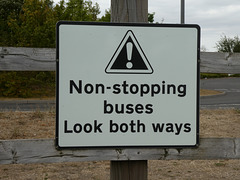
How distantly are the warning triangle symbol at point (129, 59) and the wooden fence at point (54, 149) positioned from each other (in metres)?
0.39

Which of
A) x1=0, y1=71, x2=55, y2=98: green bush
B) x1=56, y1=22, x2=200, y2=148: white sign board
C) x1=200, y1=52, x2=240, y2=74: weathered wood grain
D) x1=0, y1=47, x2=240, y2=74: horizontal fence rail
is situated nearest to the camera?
x1=56, y1=22, x2=200, y2=148: white sign board

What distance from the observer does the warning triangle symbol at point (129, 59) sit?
83.7 inches

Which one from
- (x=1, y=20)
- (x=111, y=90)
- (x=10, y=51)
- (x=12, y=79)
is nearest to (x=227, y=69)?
(x=111, y=90)

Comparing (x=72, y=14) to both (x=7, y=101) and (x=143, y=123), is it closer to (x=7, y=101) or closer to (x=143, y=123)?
(x=7, y=101)

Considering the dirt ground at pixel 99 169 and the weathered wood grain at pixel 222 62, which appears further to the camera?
the dirt ground at pixel 99 169

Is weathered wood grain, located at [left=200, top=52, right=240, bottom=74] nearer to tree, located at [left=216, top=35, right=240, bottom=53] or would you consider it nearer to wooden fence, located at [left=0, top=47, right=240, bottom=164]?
wooden fence, located at [left=0, top=47, right=240, bottom=164]

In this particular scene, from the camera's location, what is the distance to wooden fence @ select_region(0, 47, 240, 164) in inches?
86.2

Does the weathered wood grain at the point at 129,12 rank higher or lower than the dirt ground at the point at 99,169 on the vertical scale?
higher

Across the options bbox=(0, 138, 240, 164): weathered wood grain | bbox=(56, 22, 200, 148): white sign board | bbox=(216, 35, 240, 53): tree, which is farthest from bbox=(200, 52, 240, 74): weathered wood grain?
bbox=(216, 35, 240, 53): tree

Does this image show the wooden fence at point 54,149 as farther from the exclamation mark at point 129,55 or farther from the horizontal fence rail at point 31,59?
the exclamation mark at point 129,55

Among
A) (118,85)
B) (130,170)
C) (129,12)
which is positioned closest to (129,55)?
(118,85)

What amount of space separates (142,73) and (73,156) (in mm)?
637

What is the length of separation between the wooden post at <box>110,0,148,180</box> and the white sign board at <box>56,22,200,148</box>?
121 millimetres

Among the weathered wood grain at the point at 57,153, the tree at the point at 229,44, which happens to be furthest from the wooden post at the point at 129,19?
the tree at the point at 229,44
